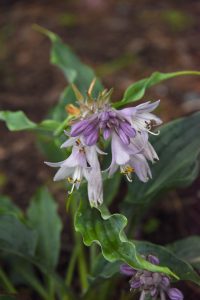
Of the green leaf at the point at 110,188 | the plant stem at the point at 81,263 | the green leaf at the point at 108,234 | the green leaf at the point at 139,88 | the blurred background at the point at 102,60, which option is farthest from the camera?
the blurred background at the point at 102,60

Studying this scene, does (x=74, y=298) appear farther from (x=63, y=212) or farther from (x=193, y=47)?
(x=193, y=47)

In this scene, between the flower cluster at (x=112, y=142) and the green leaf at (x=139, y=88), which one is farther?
the green leaf at (x=139, y=88)

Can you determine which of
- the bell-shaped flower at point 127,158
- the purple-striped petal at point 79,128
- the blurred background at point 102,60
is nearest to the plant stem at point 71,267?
the blurred background at point 102,60

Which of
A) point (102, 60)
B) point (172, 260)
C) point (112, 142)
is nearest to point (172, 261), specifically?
point (172, 260)

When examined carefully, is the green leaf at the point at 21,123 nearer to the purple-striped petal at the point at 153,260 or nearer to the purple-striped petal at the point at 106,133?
the purple-striped petal at the point at 106,133

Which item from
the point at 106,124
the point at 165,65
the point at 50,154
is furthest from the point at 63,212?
the point at 165,65

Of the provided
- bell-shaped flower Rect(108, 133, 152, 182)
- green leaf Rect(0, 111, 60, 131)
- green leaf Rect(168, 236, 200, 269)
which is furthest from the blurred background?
bell-shaped flower Rect(108, 133, 152, 182)
